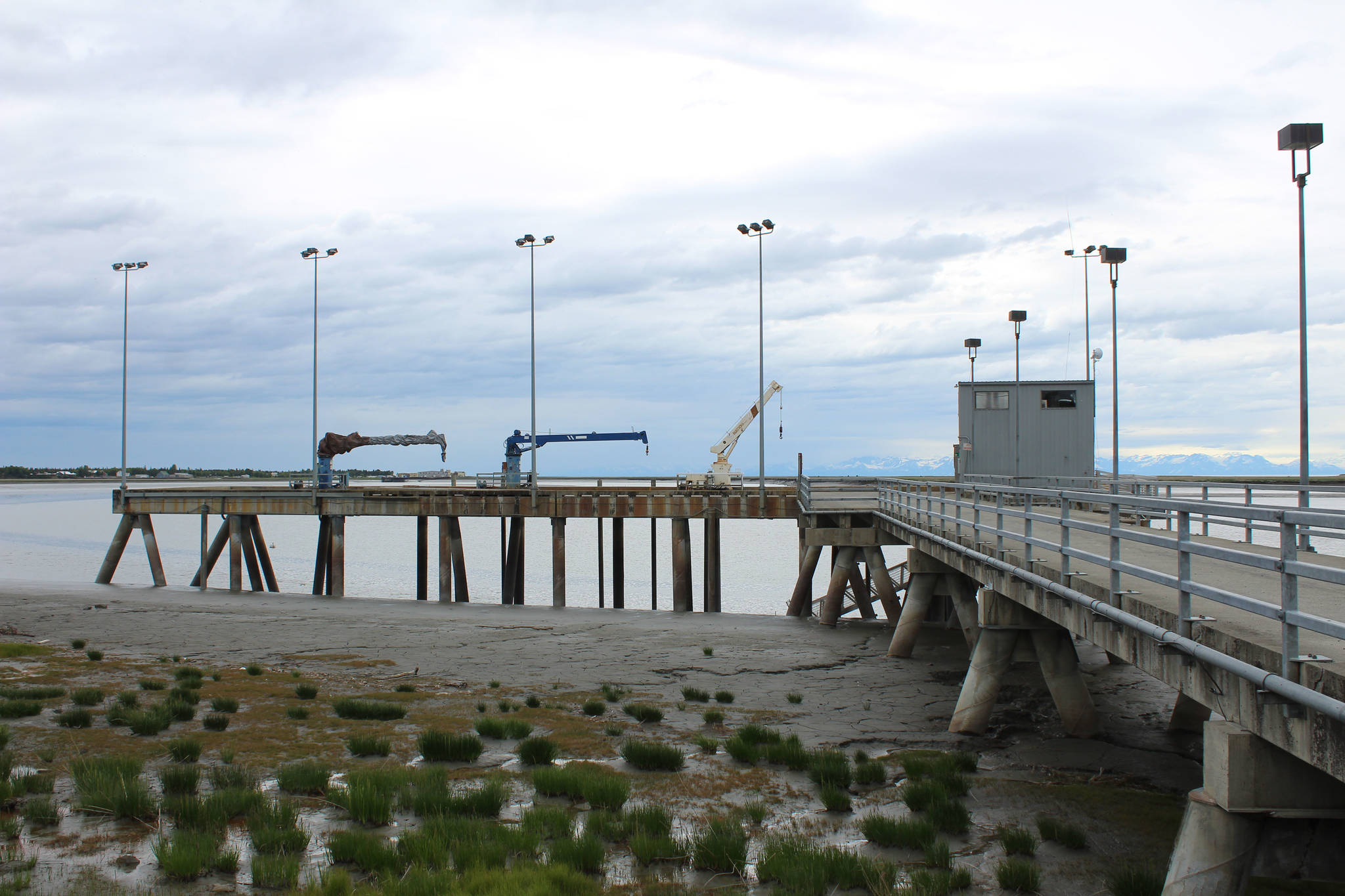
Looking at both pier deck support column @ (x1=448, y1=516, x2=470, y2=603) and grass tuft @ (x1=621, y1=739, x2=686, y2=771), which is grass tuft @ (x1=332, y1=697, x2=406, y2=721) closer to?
grass tuft @ (x1=621, y1=739, x2=686, y2=771)

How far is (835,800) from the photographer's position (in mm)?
7781

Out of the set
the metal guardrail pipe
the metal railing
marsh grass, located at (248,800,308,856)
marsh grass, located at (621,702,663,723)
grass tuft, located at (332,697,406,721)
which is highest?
the metal railing

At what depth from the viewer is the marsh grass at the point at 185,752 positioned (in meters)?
8.64

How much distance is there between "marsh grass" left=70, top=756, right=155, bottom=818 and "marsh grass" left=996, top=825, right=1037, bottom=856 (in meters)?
6.53

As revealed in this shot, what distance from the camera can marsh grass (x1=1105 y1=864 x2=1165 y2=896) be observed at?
581 centimetres

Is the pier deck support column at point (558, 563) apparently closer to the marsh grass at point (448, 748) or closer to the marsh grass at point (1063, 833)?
the marsh grass at point (448, 748)

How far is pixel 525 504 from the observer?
105 ft

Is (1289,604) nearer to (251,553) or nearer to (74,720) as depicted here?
(74,720)

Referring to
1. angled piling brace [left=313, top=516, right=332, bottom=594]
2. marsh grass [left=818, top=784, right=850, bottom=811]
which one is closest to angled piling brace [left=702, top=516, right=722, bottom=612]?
angled piling brace [left=313, top=516, right=332, bottom=594]

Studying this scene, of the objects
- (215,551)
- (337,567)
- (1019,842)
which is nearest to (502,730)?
(1019,842)

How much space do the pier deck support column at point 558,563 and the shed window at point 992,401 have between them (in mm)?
13966

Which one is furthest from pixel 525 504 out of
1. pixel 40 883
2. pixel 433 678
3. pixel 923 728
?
pixel 40 883

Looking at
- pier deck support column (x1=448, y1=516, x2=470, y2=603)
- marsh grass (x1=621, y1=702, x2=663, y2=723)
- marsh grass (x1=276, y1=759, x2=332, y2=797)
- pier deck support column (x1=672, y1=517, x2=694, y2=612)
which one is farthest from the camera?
pier deck support column (x1=448, y1=516, x2=470, y2=603)

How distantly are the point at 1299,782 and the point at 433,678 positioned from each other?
11.8m
